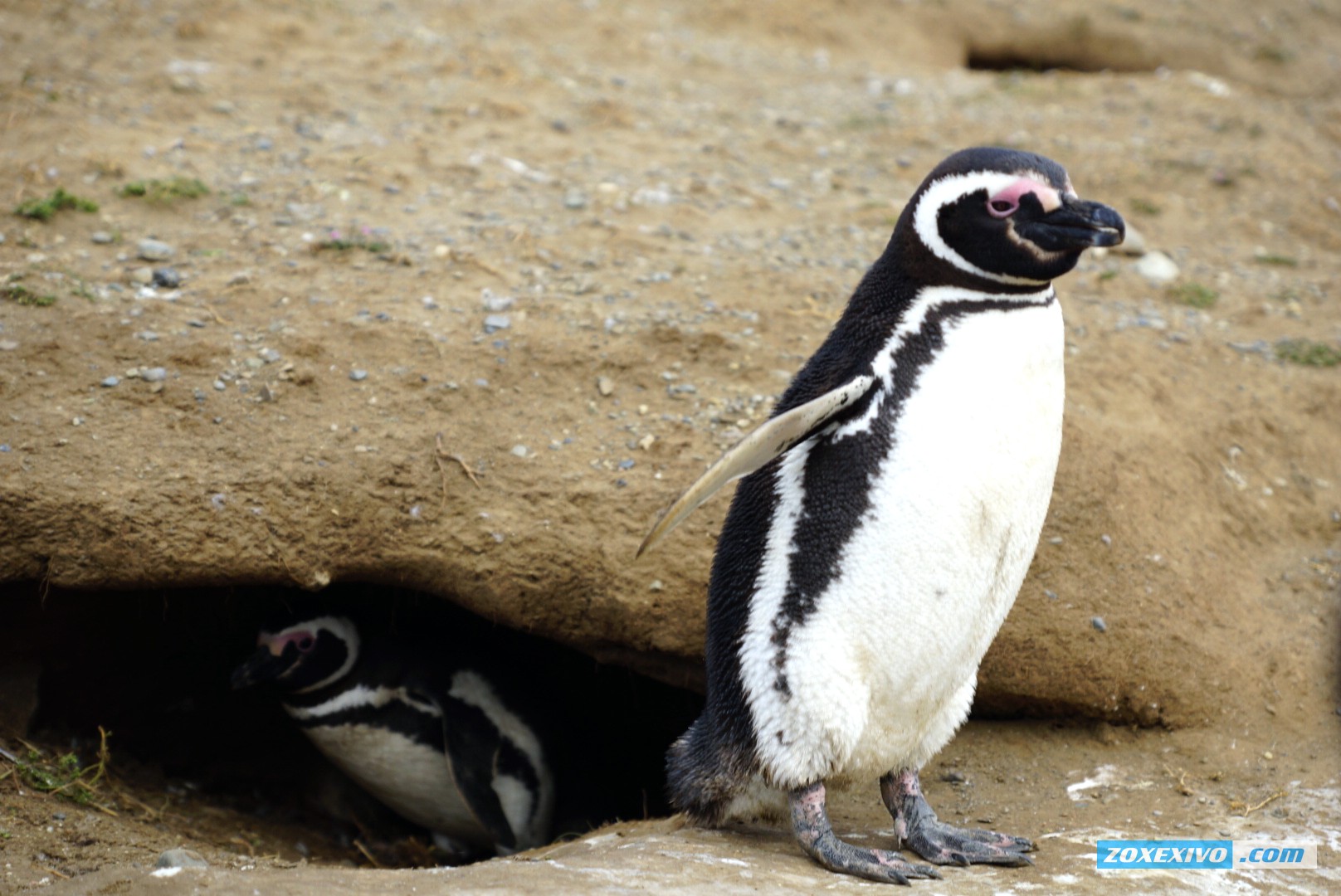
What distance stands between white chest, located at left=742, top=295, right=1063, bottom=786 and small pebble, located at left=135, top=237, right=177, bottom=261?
2.57 metres

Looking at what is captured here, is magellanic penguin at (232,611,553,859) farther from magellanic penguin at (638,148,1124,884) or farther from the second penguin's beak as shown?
magellanic penguin at (638,148,1124,884)

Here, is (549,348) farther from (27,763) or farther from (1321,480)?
(1321,480)

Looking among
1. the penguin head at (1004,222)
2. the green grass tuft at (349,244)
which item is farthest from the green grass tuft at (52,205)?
the penguin head at (1004,222)

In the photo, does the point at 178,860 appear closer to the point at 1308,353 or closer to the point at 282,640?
the point at 282,640

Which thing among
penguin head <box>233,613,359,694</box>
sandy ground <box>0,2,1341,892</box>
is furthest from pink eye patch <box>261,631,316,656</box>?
sandy ground <box>0,2,1341,892</box>

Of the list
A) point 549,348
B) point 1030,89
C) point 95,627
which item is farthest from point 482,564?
point 1030,89

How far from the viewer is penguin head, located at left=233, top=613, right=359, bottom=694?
3896mm

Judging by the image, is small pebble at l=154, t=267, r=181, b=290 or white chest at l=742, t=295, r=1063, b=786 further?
small pebble at l=154, t=267, r=181, b=290

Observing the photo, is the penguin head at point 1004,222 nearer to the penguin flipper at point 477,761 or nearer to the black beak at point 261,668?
the penguin flipper at point 477,761

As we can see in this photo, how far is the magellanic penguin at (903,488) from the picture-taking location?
231 cm

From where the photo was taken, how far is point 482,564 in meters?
3.24

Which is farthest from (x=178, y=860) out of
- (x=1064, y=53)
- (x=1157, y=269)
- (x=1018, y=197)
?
(x=1064, y=53)

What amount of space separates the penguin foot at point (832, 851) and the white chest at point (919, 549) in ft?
0.24

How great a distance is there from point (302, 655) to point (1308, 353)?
3.92m
